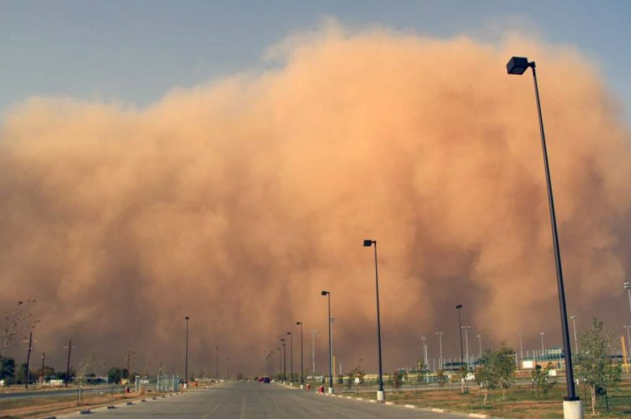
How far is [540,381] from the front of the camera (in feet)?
131

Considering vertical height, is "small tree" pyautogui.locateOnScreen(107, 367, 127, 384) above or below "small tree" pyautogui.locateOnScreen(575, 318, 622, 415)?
below

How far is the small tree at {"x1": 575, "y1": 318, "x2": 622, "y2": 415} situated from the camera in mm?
27359

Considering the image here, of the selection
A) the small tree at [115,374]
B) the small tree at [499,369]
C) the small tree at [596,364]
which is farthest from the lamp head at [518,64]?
the small tree at [115,374]

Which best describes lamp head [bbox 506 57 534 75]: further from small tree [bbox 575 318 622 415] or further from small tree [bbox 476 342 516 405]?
small tree [bbox 476 342 516 405]

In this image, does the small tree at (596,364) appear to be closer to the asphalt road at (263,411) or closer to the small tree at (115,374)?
the asphalt road at (263,411)

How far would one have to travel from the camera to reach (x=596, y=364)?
27656 mm

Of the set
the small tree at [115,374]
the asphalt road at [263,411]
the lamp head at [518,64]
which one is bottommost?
the small tree at [115,374]

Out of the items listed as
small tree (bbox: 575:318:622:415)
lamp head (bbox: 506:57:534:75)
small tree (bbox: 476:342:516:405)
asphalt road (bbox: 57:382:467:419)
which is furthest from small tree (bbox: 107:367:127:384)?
lamp head (bbox: 506:57:534:75)

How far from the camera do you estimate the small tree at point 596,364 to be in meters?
27.4

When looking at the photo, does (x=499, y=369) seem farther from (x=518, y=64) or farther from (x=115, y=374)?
(x=115, y=374)

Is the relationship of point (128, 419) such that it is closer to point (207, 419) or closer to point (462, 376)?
point (207, 419)

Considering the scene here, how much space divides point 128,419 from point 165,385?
52.1m

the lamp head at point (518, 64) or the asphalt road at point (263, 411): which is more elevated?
the lamp head at point (518, 64)

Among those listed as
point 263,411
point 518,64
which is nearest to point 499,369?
point 263,411
